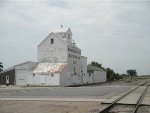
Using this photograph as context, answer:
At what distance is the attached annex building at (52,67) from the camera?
60531 millimetres

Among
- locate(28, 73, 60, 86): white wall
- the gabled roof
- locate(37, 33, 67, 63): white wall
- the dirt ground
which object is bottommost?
the dirt ground

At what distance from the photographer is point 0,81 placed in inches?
2564

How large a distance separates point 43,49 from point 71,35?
333 inches

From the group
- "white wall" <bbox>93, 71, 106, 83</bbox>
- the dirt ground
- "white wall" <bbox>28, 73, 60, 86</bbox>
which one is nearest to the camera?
the dirt ground

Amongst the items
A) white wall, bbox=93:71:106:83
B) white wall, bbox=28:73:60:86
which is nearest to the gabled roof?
white wall, bbox=28:73:60:86

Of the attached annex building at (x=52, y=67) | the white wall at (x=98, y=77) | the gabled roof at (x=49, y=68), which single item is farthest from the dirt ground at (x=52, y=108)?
the white wall at (x=98, y=77)

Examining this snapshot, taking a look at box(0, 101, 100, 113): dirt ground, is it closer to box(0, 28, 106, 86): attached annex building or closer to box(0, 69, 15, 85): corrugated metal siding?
box(0, 28, 106, 86): attached annex building

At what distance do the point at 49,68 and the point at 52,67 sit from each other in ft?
2.02

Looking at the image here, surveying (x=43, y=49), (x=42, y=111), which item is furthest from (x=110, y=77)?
(x=42, y=111)

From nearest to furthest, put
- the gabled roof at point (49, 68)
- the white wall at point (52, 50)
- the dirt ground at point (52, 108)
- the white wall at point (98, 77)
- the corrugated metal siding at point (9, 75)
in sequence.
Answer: the dirt ground at point (52, 108) → the gabled roof at point (49, 68) → the corrugated metal siding at point (9, 75) → the white wall at point (52, 50) → the white wall at point (98, 77)

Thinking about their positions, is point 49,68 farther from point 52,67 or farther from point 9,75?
point 9,75

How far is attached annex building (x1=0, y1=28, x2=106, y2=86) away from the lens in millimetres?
60531

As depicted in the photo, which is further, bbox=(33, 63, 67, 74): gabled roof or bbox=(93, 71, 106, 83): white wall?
bbox=(93, 71, 106, 83): white wall

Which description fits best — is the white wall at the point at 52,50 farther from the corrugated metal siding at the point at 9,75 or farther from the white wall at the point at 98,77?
the white wall at the point at 98,77
